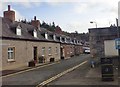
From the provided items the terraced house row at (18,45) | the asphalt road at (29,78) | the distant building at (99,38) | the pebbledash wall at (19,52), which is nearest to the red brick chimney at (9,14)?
the terraced house row at (18,45)

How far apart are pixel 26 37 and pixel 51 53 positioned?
14.4 metres

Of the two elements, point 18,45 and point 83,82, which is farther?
point 18,45

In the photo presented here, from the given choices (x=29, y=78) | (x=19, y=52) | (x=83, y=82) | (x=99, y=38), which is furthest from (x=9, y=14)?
(x=83, y=82)

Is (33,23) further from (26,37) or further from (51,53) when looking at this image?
(26,37)

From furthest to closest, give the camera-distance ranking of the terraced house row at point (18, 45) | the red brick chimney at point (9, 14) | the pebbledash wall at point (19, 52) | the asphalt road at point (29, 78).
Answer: the red brick chimney at point (9, 14), the terraced house row at point (18, 45), the pebbledash wall at point (19, 52), the asphalt road at point (29, 78)

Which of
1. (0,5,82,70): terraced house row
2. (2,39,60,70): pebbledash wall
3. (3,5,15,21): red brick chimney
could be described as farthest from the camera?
(3,5,15,21): red brick chimney

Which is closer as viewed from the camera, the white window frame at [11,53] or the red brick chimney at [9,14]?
the white window frame at [11,53]

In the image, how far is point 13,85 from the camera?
17578 millimetres

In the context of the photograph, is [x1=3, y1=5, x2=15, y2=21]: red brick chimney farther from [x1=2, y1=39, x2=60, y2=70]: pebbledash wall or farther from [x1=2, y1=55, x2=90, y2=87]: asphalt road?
[x1=2, y1=55, x2=90, y2=87]: asphalt road

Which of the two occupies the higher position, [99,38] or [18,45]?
[99,38]

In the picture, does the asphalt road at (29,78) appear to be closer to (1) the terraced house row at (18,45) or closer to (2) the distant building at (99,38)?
(1) the terraced house row at (18,45)

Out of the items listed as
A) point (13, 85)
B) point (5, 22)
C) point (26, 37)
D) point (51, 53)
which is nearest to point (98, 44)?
point (26, 37)

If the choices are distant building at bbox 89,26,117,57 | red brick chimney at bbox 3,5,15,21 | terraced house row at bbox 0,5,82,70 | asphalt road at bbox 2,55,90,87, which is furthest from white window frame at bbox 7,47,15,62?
distant building at bbox 89,26,117,57

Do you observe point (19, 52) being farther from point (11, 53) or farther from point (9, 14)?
point (9, 14)
